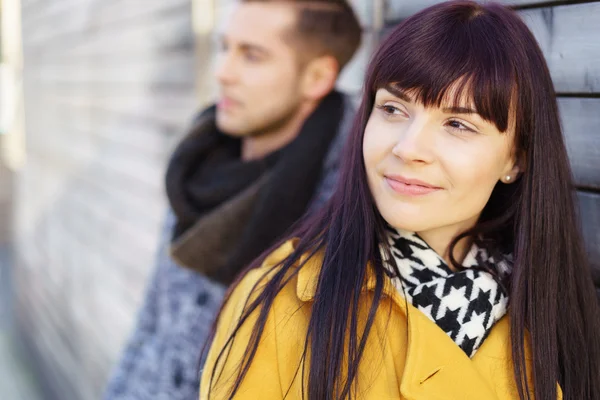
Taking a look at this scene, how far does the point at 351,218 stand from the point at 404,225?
4.6 inches

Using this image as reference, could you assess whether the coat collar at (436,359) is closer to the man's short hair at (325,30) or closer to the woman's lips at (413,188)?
the woman's lips at (413,188)

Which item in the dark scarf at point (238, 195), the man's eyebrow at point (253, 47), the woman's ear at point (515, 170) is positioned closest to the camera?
the woman's ear at point (515, 170)

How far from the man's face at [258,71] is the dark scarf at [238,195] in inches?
4.5

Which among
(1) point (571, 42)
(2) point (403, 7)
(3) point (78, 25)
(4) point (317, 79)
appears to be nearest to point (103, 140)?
(3) point (78, 25)

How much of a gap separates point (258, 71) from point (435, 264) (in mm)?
1022

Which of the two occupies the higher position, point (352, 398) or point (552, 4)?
point (552, 4)

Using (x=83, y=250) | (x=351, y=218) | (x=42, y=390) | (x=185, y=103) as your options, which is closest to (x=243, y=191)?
(x=351, y=218)

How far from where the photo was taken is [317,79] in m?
2.13

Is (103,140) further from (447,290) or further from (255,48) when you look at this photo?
(447,290)

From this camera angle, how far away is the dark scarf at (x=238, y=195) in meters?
1.90

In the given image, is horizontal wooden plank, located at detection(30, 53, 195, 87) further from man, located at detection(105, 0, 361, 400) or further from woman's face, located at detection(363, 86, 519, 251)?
woman's face, located at detection(363, 86, 519, 251)

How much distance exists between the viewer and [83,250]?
536 centimetres

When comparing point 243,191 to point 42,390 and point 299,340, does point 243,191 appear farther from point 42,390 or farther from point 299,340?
point 42,390

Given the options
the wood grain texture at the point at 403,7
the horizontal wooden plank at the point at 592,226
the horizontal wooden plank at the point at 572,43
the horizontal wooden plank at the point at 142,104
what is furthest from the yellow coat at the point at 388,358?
the horizontal wooden plank at the point at 142,104
